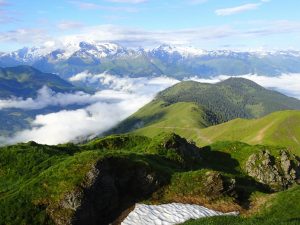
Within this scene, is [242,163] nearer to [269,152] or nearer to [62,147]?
[269,152]

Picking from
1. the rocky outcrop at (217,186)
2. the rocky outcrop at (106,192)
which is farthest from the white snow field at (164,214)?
the rocky outcrop at (217,186)

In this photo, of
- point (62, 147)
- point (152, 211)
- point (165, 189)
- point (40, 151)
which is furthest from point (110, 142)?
point (152, 211)

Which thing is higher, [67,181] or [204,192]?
[67,181]

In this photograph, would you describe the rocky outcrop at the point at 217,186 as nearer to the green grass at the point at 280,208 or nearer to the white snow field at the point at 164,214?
the white snow field at the point at 164,214

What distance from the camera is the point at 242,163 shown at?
82.1m

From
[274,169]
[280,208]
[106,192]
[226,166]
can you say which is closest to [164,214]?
[106,192]

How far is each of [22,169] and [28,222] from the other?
1375cm

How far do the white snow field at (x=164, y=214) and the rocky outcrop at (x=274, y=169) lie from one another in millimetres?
35951

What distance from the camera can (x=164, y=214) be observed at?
139ft

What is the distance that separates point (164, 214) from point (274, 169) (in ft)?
152

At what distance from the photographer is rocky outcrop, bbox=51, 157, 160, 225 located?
40125 mm

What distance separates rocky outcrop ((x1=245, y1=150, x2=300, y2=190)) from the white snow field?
35951mm

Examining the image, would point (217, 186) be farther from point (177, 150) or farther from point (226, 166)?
point (226, 166)

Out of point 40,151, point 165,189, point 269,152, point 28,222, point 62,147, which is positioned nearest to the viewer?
point 28,222
